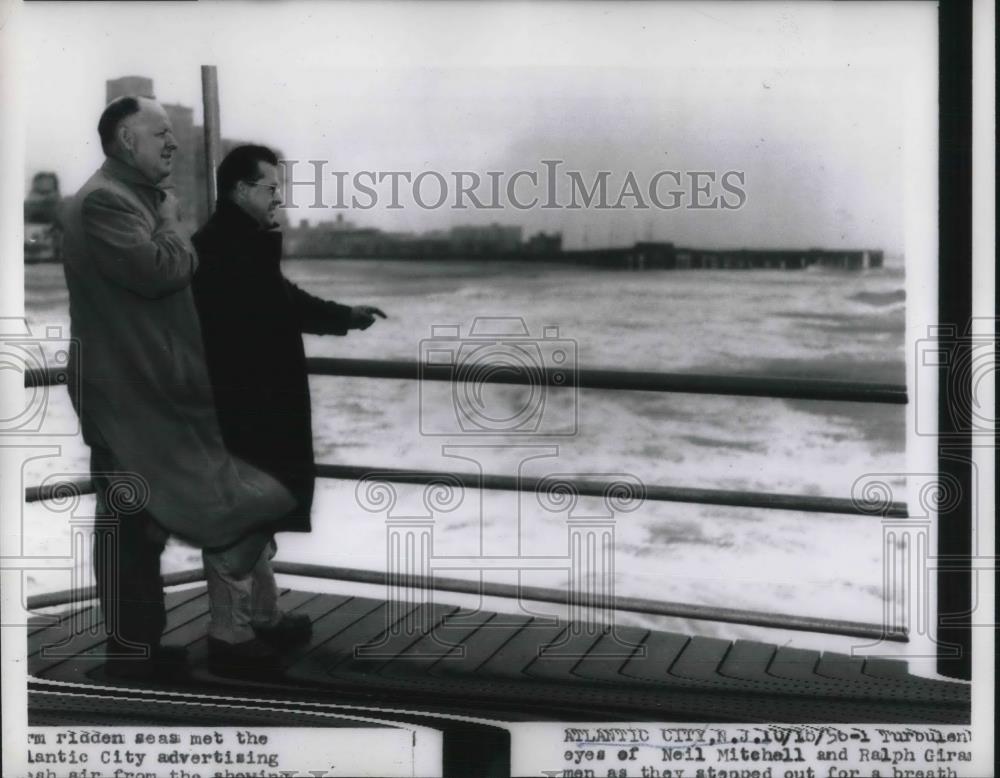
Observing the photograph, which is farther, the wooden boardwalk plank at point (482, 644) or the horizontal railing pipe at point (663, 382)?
the wooden boardwalk plank at point (482, 644)

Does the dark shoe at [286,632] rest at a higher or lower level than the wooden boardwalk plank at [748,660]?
higher

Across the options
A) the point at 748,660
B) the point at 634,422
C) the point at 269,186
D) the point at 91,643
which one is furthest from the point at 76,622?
the point at 748,660

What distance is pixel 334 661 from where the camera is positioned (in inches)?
92.5

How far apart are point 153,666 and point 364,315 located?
0.76 metres

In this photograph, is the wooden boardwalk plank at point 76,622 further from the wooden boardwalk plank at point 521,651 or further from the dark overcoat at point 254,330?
the wooden boardwalk plank at point 521,651

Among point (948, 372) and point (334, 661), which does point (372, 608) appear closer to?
point (334, 661)

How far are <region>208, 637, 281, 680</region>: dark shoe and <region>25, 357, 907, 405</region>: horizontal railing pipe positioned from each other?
57 cm

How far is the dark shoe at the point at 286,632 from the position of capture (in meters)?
2.38

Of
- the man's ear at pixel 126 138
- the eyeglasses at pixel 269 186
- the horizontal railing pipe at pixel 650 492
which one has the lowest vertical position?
the horizontal railing pipe at pixel 650 492

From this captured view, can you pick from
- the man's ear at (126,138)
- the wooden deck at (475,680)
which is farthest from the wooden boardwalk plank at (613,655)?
the man's ear at (126,138)

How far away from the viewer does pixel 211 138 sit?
7.57 ft

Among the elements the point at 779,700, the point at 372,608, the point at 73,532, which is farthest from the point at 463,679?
the point at 73,532

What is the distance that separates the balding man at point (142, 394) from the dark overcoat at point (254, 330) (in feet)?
0.10

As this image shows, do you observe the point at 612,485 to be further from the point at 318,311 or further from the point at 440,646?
the point at 318,311
